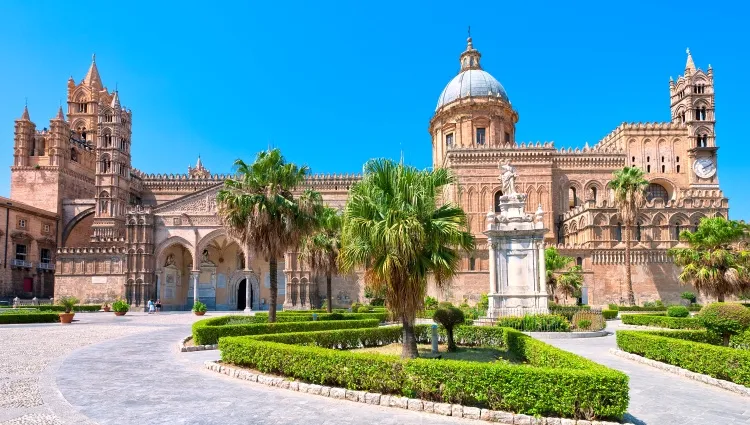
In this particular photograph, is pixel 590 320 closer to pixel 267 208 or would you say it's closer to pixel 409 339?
pixel 409 339

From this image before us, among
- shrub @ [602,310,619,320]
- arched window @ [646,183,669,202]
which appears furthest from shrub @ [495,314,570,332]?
arched window @ [646,183,669,202]

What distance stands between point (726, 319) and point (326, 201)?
43449mm

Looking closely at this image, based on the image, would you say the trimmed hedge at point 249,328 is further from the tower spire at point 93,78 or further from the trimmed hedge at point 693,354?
the tower spire at point 93,78

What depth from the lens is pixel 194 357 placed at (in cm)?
1541

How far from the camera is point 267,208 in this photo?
20.8 metres

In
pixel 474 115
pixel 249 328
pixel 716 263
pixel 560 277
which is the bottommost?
pixel 249 328

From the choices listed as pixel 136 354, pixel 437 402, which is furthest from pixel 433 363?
pixel 136 354

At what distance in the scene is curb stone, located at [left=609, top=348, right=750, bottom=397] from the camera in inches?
418

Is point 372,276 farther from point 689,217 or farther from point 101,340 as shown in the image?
point 689,217

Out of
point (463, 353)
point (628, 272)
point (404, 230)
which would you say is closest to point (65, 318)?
point (463, 353)

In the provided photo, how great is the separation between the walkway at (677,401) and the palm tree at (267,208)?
12617 millimetres

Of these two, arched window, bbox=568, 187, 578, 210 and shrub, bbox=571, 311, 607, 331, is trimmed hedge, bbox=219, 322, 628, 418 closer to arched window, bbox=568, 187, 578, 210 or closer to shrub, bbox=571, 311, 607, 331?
shrub, bbox=571, 311, 607, 331

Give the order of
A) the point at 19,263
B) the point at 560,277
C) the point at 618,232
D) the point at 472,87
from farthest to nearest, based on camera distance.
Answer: the point at 472,87 → the point at 19,263 → the point at 618,232 → the point at 560,277

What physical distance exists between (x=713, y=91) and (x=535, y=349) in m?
60.7
